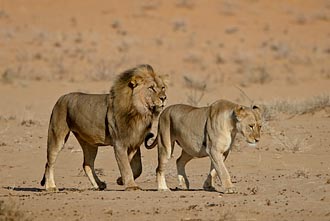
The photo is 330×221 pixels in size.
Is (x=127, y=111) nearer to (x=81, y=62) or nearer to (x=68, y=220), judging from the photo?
(x=68, y=220)

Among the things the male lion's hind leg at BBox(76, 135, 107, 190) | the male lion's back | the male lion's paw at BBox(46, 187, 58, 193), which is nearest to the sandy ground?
the male lion's paw at BBox(46, 187, 58, 193)

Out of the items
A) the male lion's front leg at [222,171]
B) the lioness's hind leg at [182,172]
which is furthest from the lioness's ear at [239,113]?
the lioness's hind leg at [182,172]

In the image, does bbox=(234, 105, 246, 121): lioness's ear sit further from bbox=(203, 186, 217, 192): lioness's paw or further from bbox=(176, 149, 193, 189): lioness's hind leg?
bbox=(176, 149, 193, 189): lioness's hind leg

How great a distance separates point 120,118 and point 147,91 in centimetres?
57

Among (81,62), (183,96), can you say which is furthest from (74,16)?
(183,96)

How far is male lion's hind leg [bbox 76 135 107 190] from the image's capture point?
48.3ft

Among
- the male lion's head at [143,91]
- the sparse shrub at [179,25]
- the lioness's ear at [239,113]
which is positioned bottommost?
the lioness's ear at [239,113]

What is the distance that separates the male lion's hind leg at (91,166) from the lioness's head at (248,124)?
2.84 m

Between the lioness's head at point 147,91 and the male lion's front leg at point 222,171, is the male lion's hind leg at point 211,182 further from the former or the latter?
the lioness's head at point 147,91

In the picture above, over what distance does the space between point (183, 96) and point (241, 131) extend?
46.5ft

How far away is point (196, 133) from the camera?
44.4 feet

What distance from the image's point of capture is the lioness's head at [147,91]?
44.7ft

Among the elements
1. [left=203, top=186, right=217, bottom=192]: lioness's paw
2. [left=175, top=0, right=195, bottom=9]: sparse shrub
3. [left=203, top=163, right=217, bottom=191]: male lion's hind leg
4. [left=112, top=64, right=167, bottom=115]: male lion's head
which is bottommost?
[left=203, top=186, right=217, bottom=192]: lioness's paw

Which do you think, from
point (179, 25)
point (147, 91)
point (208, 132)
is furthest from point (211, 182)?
point (179, 25)
